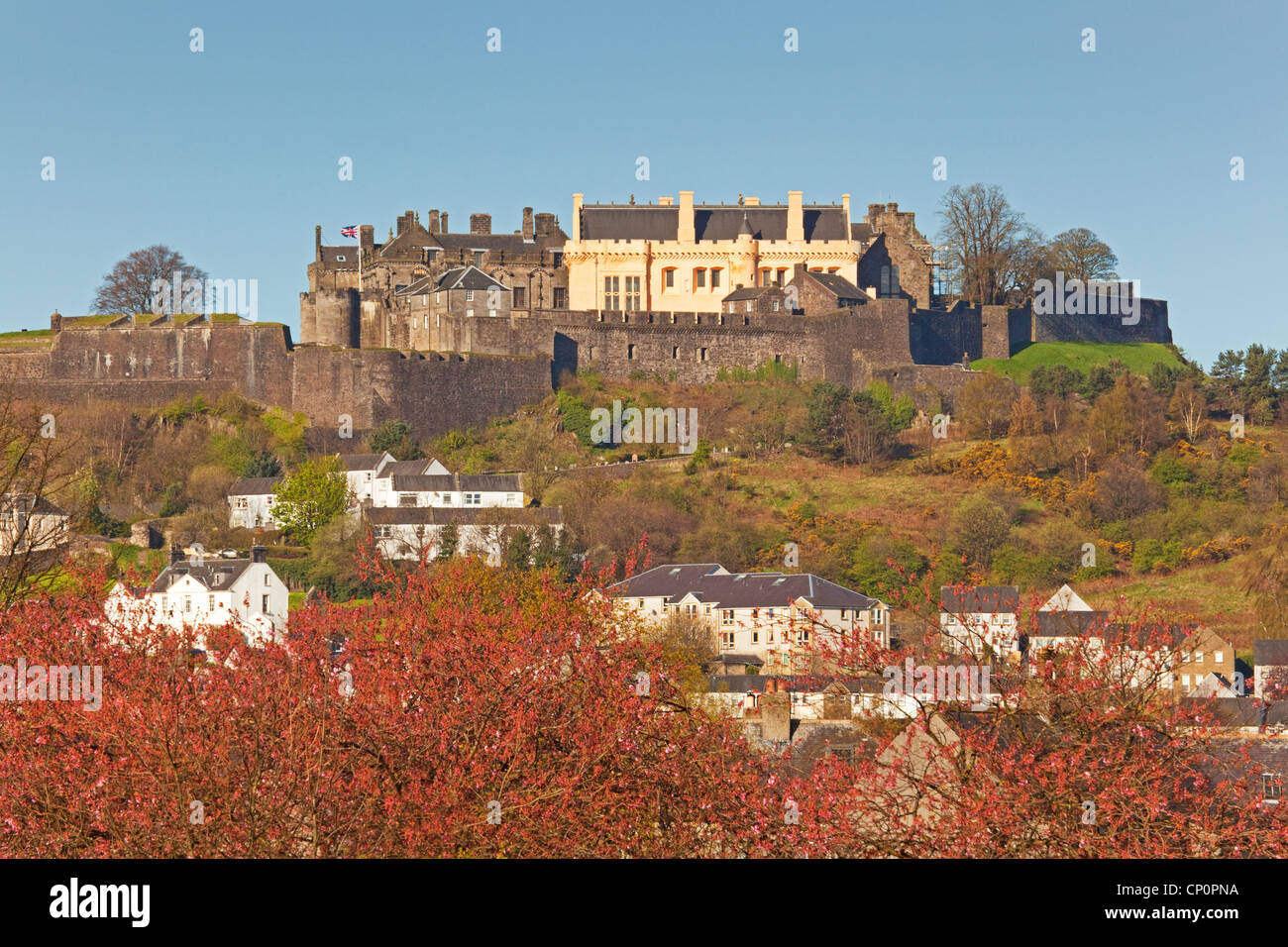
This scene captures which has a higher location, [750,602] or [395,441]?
[395,441]

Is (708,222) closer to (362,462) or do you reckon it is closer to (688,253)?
(688,253)

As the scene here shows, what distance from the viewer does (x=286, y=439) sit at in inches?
2232

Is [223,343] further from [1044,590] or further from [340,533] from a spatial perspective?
[1044,590]

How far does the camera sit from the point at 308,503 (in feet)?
173

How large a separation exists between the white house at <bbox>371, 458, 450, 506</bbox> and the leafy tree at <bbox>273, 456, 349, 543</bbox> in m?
0.91

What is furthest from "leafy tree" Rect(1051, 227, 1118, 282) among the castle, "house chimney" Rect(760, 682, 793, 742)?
"house chimney" Rect(760, 682, 793, 742)

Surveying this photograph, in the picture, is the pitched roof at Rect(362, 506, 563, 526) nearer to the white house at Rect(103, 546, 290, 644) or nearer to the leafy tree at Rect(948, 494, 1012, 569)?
the white house at Rect(103, 546, 290, 644)

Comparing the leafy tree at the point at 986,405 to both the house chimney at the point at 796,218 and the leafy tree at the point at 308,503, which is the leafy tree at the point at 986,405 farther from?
the leafy tree at the point at 308,503

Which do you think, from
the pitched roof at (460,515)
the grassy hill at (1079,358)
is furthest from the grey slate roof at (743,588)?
the grassy hill at (1079,358)

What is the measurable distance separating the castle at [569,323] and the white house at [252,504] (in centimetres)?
387

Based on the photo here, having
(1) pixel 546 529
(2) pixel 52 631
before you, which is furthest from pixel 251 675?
(1) pixel 546 529

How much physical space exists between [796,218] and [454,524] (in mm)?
19141

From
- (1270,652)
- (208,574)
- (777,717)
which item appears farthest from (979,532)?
(777,717)
